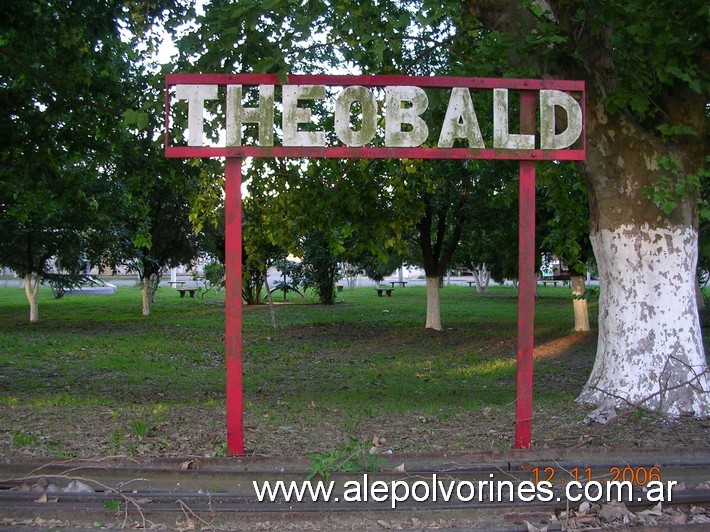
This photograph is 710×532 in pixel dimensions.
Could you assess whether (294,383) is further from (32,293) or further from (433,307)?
(32,293)

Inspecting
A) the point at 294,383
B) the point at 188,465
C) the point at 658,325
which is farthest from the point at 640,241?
the point at 294,383

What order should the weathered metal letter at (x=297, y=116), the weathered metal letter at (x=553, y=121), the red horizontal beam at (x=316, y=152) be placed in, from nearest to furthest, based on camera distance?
the red horizontal beam at (x=316, y=152) → the weathered metal letter at (x=297, y=116) → the weathered metal letter at (x=553, y=121)

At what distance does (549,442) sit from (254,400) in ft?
16.3

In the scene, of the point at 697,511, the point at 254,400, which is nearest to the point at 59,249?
the point at 254,400

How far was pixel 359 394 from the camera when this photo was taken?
11.4 meters

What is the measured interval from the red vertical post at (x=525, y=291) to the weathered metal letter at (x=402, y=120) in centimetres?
103

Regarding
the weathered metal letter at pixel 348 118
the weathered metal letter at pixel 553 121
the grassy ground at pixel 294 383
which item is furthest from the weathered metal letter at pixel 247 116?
the grassy ground at pixel 294 383

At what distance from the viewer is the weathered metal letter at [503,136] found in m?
6.46

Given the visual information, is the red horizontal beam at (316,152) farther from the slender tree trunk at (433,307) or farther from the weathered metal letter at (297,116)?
the slender tree trunk at (433,307)

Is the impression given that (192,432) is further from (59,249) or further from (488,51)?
(59,249)

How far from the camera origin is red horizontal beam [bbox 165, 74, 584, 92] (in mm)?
6223

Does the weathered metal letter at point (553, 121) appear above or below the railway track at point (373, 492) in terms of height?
above

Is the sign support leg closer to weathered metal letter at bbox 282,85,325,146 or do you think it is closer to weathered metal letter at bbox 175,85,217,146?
weathered metal letter at bbox 282,85,325,146

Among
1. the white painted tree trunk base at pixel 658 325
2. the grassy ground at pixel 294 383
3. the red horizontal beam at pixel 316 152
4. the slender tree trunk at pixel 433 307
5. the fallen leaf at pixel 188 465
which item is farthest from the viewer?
the slender tree trunk at pixel 433 307
